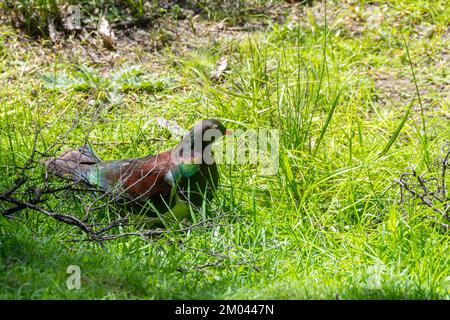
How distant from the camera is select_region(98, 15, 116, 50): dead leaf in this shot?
22.4 feet

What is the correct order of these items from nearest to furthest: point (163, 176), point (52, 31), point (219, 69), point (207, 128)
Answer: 1. point (163, 176)
2. point (207, 128)
3. point (219, 69)
4. point (52, 31)

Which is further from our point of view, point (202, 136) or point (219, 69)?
point (219, 69)

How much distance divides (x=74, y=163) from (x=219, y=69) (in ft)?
5.91

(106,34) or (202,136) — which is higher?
(106,34)

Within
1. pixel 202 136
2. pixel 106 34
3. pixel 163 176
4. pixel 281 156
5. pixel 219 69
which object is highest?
pixel 106 34

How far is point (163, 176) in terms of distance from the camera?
477cm

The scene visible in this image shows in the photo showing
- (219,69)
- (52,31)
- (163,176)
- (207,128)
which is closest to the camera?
(163,176)

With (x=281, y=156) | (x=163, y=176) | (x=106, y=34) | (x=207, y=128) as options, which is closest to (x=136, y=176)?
(x=163, y=176)

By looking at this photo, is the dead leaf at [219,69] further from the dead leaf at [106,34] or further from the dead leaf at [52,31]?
the dead leaf at [52,31]

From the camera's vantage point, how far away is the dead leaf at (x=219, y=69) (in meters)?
6.26

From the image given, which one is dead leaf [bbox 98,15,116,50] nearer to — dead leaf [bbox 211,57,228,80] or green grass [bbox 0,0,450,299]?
green grass [bbox 0,0,450,299]

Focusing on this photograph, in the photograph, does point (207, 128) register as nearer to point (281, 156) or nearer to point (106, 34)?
point (281, 156)

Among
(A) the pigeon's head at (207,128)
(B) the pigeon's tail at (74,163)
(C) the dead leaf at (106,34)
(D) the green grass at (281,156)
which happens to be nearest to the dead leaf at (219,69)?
(D) the green grass at (281,156)

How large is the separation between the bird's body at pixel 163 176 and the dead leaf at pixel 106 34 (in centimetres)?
219
